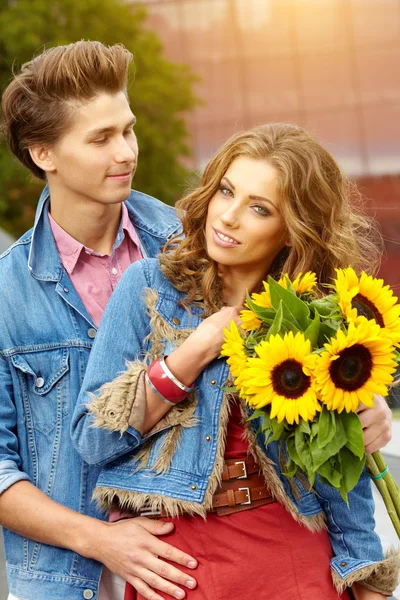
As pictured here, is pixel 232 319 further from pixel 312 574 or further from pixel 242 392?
Result: pixel 312 574

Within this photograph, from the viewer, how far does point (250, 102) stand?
31469 millimetres

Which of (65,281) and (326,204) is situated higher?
(326,204)

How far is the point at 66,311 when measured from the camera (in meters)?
3.21

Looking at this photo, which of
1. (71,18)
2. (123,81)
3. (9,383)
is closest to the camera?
(9,383)

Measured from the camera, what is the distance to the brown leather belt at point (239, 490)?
2.57m

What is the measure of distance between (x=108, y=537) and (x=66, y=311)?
2.66 feet

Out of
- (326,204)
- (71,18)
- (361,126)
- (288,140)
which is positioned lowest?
(361,126)

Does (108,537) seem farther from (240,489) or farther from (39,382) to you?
(39,382)

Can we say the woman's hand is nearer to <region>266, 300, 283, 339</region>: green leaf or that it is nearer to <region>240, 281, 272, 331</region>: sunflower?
<region>240, 281, 272, 331</region>: sunflower

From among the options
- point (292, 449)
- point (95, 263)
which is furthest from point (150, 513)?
point (95, 263)

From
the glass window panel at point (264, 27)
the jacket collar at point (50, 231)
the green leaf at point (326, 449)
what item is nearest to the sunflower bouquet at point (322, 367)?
the green leaf at point (326, 449)

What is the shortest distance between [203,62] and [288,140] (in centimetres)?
2977

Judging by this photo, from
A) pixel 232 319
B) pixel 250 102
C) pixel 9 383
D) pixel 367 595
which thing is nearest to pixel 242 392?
pixel 232 319

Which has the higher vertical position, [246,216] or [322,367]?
[246,216]
